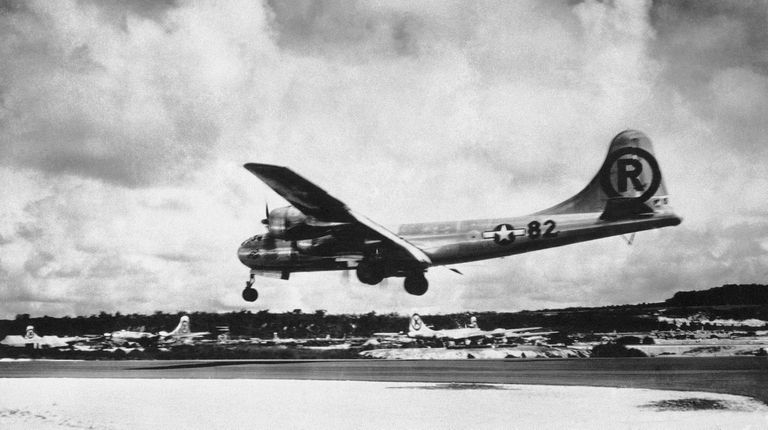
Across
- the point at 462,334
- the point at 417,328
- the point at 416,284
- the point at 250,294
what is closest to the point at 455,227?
the point at 416,284

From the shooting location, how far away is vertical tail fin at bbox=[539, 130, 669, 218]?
14.3m

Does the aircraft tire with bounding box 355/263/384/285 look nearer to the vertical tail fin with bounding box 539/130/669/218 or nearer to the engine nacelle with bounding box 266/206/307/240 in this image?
the engine nacelle with bounding box 266/206/307/240

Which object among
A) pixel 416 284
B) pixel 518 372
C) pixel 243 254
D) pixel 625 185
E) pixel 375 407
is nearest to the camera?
pixel 375 407

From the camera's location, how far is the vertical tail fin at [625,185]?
562 inches

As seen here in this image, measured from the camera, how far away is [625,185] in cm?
1471

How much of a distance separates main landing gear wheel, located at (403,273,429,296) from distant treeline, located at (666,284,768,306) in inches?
305

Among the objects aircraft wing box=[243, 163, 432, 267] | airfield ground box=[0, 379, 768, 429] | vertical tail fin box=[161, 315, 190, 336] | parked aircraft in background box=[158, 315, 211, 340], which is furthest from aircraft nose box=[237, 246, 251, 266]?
parked aircraft in background box=[158, 315, 211, 340]

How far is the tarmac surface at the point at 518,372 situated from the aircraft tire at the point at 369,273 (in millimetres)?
2497

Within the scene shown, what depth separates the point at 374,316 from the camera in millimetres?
19953

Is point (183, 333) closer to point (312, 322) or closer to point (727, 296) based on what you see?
point (312, 322)

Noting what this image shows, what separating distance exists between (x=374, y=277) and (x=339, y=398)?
347cm

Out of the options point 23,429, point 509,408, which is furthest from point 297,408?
point 23,429

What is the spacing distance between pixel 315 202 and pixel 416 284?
11.4 ft

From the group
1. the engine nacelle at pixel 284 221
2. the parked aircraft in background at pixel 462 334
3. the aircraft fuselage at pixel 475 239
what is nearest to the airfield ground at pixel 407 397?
the aircraft fuselage at pixel 475 239
